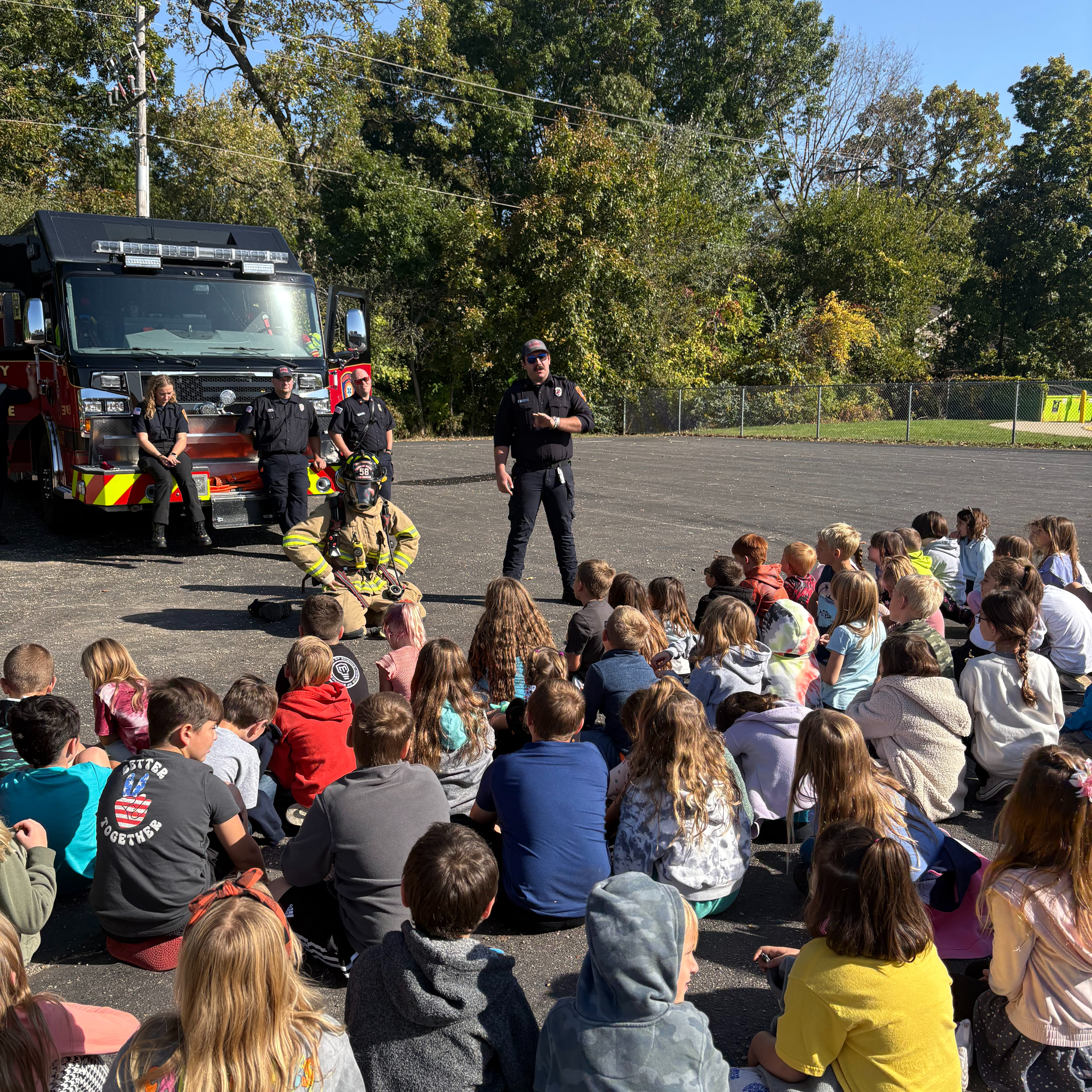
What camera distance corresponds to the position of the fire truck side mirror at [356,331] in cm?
1280

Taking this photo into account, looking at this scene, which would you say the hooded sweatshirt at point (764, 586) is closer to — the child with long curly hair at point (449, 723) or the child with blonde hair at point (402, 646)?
the child with blonde hair at point (402, 646)

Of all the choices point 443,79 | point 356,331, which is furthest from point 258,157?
point 356,331

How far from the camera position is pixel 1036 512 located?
1476cm

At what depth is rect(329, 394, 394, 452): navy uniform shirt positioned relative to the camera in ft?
35.1

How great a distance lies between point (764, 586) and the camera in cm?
700

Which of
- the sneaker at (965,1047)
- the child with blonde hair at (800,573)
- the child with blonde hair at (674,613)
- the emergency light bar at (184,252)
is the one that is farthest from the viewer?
the emergency light bar at (184,252)

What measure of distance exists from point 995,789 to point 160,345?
9.61m

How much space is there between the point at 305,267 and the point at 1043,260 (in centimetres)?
3136

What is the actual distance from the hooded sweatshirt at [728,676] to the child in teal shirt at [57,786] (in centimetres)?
284

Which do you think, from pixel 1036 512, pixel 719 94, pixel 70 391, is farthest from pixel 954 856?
pixel 719 94

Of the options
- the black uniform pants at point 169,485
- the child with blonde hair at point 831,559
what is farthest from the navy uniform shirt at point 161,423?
the child with blonde hair at point 831,559

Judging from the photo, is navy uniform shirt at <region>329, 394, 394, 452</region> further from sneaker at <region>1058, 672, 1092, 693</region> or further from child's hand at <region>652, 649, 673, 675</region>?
sneaker at <region>1058, 672, 1092, 693</region>

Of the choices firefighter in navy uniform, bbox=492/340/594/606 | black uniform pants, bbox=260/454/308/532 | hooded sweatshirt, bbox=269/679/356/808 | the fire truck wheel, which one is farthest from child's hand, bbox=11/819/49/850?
the fire truck wheel

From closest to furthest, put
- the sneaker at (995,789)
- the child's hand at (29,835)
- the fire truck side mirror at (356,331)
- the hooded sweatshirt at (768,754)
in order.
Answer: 1. the child's hand at (29,835)
2. the hooded sweatshirt at (768,754)
3. the sneaker at (995,789)
4. the fire truck side mirror at (356,331)
